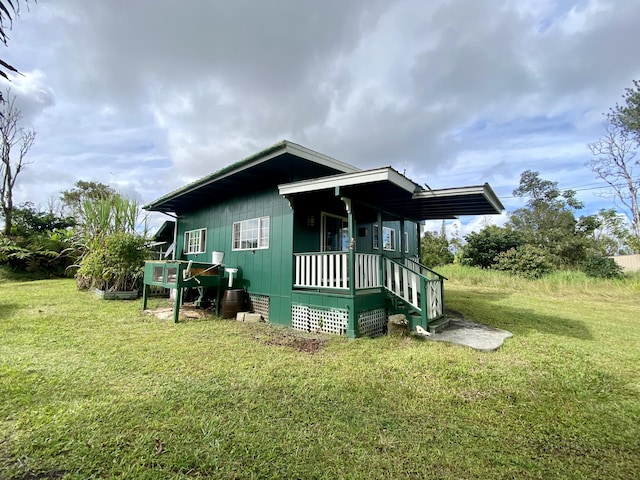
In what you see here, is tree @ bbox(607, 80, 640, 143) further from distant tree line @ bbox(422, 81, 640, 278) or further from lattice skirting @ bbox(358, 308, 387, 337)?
lattice skirting @ bbox(358, 308, 387, 337)

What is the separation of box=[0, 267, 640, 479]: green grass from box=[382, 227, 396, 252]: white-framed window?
5051 mm

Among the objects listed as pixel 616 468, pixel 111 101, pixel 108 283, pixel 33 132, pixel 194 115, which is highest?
pixel 33 132

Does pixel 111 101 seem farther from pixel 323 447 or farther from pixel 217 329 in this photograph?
pixel 323 447

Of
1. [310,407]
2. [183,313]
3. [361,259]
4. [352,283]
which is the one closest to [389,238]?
[361,259]

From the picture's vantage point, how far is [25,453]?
185 cm

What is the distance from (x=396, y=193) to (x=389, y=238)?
4.44 metres

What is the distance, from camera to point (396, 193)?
5457 mm

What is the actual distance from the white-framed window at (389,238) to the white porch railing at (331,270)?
4.05 meters

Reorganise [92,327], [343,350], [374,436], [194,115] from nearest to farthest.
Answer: [374,436]
[343,350]
[92,327]
[194,115]

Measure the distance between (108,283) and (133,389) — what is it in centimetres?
792

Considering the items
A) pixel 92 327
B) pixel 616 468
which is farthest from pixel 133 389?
pixel 616 468

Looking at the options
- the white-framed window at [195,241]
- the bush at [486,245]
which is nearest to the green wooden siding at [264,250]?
the white-framed window at [195,241]

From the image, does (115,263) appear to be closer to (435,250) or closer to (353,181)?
(353,181)

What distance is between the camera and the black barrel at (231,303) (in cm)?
645
